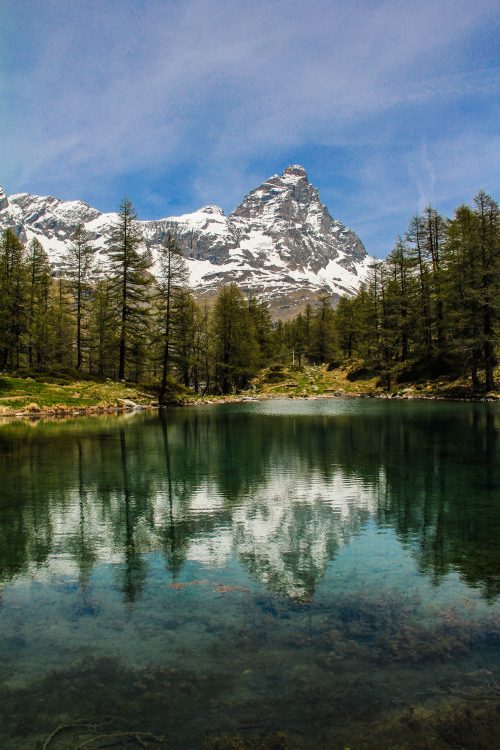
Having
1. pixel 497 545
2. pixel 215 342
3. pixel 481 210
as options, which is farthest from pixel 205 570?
pixel 215 342

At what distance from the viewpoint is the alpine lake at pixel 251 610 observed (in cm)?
493

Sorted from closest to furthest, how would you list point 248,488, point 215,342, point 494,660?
point 494,660
point 248,488
point 215,342

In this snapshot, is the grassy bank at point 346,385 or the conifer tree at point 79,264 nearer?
the grassy bank at point 346,385

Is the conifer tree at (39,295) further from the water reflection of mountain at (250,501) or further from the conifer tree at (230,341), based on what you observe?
the water reflection of mountain at (250,501)

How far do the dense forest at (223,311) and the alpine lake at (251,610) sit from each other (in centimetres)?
4092

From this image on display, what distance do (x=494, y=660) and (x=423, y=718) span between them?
1.55 m

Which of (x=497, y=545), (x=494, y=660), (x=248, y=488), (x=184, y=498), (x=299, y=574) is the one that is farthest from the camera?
(x=248, y=488)

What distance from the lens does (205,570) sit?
9.03 meters

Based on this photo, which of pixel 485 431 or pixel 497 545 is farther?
pixel 485 431

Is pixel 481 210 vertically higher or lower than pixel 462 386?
higher

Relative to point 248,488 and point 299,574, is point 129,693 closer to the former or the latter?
point 299,574

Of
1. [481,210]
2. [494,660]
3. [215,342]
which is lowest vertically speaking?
[494,660]

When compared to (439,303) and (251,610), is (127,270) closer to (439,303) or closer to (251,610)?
(439,303)

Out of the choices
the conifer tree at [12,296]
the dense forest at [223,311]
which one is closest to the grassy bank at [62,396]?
the dense forest at [223,311]
